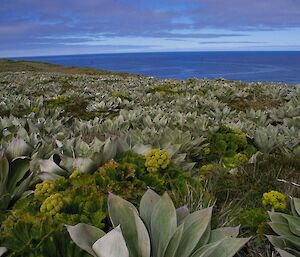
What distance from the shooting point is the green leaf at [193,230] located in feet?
8.67

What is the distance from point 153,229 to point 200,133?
334 cm

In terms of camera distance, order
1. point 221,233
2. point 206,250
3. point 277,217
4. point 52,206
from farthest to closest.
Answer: point 277,217, point 52,206, point 221,233, point 206,250

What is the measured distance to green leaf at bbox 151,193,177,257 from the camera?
2.72 m

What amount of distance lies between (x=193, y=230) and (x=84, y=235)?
2.47 feet

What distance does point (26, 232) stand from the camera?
8.60 ft

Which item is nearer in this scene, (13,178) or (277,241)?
(277,241)

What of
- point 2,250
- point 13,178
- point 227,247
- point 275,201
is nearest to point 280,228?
point 275,201

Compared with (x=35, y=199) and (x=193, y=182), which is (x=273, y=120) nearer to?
(x=193, y=182)

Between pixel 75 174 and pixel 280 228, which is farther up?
pixel 75 174

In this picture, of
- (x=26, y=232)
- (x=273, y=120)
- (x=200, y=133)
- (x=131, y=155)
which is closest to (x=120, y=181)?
(x=131, y=155)

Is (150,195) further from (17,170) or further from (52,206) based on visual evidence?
(17,170)

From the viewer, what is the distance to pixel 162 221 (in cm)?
278

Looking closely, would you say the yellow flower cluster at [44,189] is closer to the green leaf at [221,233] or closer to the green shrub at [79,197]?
the green shrub at [79,197]

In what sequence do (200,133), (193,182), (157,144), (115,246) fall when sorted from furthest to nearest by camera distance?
(200,133), (157,144), (193,182), (115,246)
